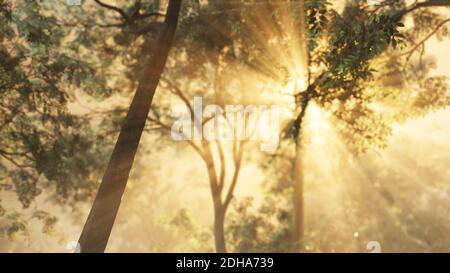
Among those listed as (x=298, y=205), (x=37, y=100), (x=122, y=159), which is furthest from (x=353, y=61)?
(x=298, y=205)

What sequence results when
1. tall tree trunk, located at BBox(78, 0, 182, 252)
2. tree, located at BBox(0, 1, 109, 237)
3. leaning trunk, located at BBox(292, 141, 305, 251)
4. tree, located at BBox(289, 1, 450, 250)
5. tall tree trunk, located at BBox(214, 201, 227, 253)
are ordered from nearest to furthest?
tall tree trunk, located at BBox(78, 0, 182, 252) < tree, located at BBox(289, 1, 450, 250) < tree, located at BBox(0, 1, 109, 237) < tall tree trunk, located at BBox(214, 201, 227, 253) < leaning trunk, located at BBox(292, 141, 305, 251)

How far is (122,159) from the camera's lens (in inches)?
359

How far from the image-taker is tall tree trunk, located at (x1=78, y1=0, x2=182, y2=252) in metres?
8.39

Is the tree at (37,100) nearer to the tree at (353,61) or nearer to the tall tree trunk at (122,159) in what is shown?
the tall tree trunk at (122,159)

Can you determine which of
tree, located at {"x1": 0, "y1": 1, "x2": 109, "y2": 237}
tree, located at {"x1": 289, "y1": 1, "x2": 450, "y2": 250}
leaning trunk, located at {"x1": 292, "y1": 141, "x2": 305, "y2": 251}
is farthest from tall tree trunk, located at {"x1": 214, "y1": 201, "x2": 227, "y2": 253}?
tree, located at {"x1": 289, "y1": 1, "x2": 450, "y2": 250}

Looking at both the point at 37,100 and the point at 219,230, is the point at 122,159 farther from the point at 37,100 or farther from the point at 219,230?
the point at 219,230

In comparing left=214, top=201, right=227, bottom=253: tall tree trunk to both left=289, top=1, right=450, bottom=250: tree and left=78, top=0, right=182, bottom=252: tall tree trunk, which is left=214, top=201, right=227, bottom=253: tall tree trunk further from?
left=78, top=0, right=182, bottom=252: tall tree trunk

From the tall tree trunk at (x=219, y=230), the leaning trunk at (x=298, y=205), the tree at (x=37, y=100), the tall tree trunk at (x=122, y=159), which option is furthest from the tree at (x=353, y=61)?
the tree at (x=37, y=100)

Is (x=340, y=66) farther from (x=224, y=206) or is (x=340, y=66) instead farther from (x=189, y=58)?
(x=224, y=206)

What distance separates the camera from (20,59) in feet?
45.2

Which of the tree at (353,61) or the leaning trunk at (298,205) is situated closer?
the tree at (353,61)

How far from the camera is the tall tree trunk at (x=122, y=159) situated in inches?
330
